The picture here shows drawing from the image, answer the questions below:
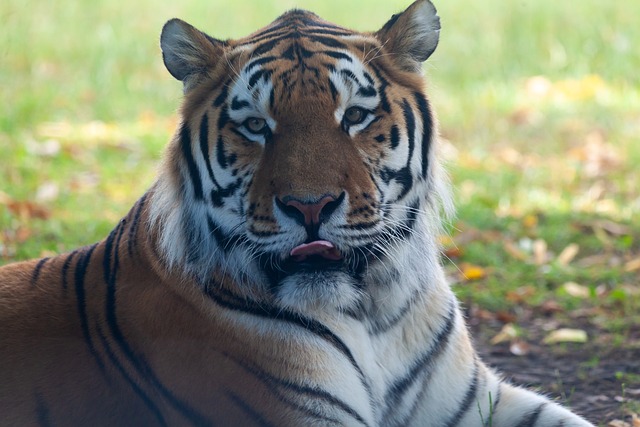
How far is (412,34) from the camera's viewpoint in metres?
2.81

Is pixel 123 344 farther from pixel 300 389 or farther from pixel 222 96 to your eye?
pixel 222 96

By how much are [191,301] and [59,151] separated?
3913mm

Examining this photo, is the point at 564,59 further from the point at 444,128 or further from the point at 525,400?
the point at 525,400

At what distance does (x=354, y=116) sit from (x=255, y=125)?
0.27 m

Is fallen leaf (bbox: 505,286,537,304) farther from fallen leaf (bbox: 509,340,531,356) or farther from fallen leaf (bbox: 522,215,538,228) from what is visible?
fallen leaf (bbox: 522,215,538,228)

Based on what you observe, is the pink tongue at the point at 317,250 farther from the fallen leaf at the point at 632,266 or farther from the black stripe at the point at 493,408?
the fallen leaf at the point at 632,266

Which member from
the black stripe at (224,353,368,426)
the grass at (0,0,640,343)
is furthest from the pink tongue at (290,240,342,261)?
the grass at (0,0,640,343)

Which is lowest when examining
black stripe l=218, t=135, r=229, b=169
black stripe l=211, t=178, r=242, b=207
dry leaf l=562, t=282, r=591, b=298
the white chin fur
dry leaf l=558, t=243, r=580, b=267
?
dry leaf l=562, t=282, r=591, b=298

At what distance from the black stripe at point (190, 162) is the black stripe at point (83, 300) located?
0.40 metres

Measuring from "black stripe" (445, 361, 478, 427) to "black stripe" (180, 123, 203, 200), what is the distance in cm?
99

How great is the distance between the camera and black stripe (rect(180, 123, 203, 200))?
2752mm

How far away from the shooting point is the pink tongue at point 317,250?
2.47 metres

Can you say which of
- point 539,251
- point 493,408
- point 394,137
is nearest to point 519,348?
point 493,408

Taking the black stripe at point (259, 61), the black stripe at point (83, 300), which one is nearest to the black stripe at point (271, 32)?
the black stripe at point (259, 61)
